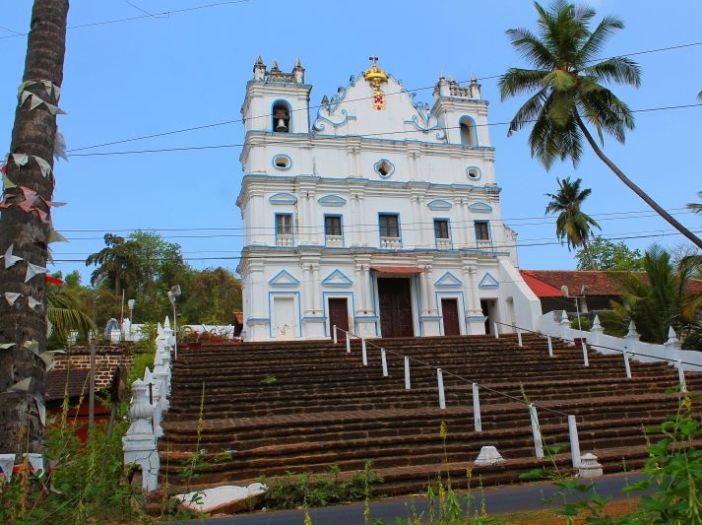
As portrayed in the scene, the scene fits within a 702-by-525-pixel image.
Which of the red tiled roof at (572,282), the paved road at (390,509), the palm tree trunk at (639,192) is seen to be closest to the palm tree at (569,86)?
the palm tree trunk at (639,192)

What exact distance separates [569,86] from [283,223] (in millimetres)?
11304

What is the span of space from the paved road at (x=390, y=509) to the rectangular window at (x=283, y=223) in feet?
54.4

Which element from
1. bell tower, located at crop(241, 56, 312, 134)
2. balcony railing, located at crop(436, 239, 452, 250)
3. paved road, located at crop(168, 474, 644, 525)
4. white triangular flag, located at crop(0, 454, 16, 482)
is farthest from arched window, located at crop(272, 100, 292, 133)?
white triangular flag, located at crop(0, 454, 16, 482)

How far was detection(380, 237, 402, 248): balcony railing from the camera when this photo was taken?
81.5 ft

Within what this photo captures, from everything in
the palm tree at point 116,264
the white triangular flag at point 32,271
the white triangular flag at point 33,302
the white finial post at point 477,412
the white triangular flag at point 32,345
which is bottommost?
the white finial post at point 477,412

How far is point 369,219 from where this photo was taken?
2494cm

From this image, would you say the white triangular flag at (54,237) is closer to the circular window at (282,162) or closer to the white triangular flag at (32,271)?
the white triangular flag at (32,271)

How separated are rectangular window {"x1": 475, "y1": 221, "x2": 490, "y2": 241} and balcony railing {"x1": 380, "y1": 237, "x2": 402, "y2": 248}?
3.63 m

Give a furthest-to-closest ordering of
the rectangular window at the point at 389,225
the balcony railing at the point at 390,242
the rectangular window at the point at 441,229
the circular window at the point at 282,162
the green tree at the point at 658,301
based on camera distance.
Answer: the rectangular window at the point at 441,229, the rectangular window at the point at 389,225, the balcony railing at the point at 390,242, the circular window at the point at 282,162, the green tree at the point at 658,301

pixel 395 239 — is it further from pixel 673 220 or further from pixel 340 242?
pixel 673 220

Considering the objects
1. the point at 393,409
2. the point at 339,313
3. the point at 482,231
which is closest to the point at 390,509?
the point at 393,409

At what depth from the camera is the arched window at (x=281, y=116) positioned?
82.2 feet

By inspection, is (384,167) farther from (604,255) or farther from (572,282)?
(604,255)

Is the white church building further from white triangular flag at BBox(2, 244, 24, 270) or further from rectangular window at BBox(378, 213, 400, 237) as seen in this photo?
white triangular flag at BBox(2, 244, 24, 270)
